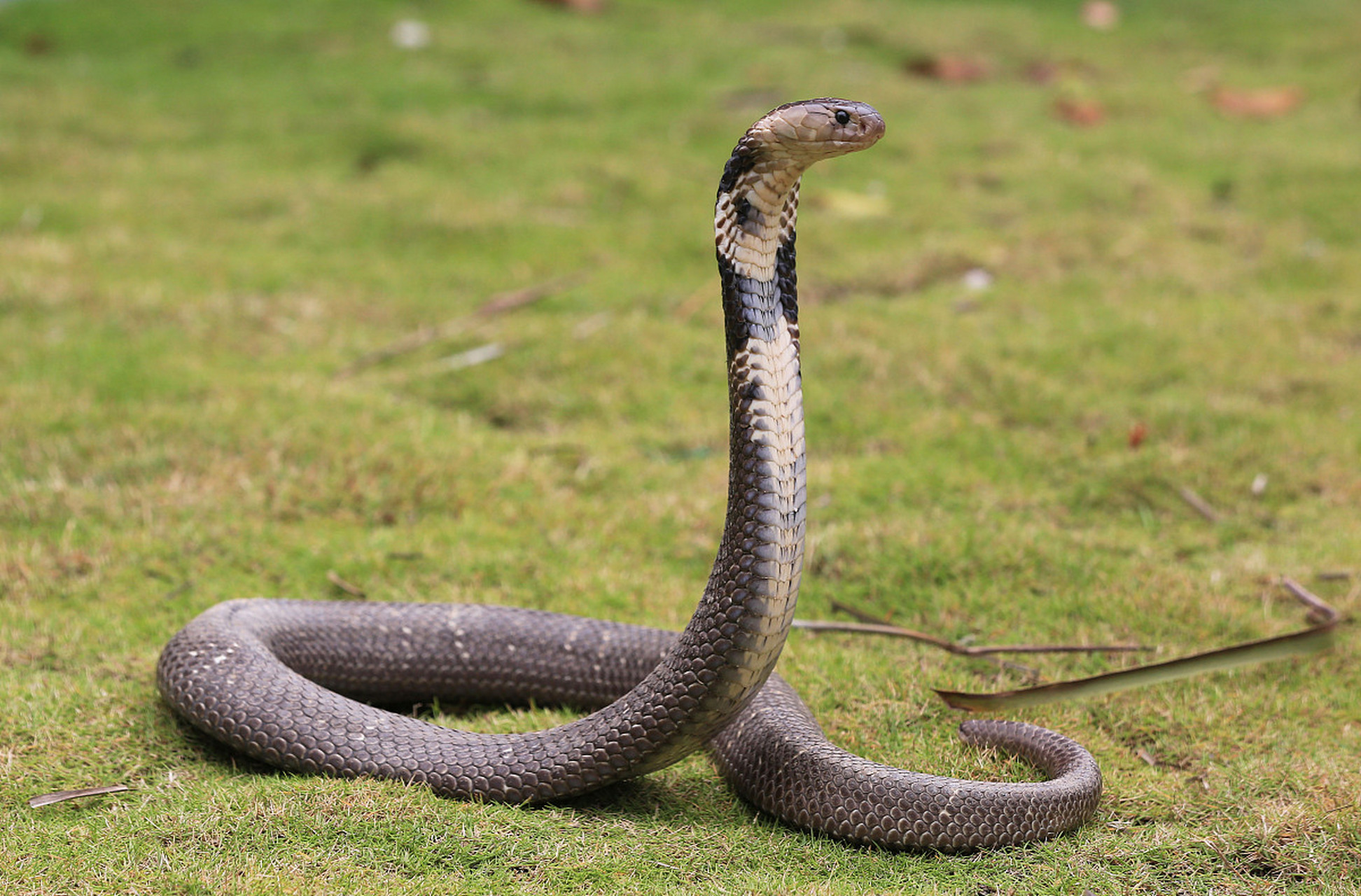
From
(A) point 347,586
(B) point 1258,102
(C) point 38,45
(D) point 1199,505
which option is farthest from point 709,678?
(C) point 38,45

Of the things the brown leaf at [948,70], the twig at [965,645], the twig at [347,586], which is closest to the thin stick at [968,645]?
the twig at [965,645]

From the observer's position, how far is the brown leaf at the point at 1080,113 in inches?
505

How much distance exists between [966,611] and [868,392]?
93.8 inches

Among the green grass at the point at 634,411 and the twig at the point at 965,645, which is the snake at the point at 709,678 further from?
the twig at the point at 965,645

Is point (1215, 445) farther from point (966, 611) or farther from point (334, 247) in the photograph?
point (334, 247)

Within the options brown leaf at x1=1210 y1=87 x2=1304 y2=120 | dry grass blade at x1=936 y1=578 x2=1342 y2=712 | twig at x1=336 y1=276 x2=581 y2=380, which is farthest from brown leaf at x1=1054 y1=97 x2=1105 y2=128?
dry grass blade at x1=936 y1=578 x2=1342 y2=712

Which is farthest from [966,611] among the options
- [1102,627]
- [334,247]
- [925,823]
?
[334,247]

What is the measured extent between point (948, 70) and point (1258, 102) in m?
3.15

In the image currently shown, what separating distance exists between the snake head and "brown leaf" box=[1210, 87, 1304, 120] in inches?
445

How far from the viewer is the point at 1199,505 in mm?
6410

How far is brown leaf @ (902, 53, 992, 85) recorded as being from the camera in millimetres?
14164

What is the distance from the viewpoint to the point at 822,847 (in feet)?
12.5

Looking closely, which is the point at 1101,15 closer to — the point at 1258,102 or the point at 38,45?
the point at 1258,102

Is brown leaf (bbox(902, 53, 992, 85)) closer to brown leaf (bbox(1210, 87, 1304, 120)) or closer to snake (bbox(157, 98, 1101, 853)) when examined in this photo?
brown leaf (bbox(1210, 87, 1304, 120))
